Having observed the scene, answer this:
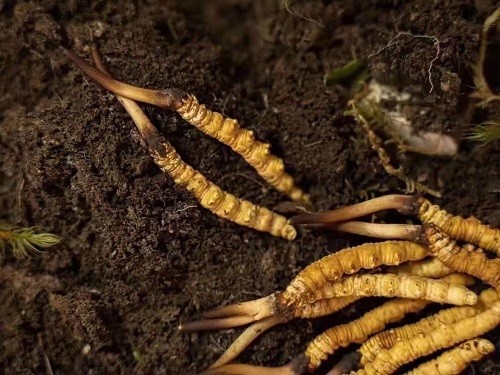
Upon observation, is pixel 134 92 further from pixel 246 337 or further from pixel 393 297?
pixel 393 297

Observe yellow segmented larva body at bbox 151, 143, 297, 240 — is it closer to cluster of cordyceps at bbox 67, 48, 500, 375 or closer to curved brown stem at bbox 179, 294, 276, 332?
cluster of cordyceps at bbox 67, 48, 500, 375

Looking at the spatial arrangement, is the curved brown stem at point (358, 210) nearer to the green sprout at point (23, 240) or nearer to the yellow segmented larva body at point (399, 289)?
the yellow segmented larva body at point (399, 289)

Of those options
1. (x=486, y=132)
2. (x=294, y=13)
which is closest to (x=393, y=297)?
(x=486, y=132)

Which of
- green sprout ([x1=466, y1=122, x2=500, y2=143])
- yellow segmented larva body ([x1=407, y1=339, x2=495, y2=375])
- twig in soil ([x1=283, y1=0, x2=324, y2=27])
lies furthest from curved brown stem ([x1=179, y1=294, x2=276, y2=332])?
twig in soil ([x1=283, y1=0, x2=324, y2=27])

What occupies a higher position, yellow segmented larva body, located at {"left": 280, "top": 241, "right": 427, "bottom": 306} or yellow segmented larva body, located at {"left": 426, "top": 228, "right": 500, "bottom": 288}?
yellow segmented larva body, located at {"left": 426, "top": 228, "right": 500, "bottom": 288}

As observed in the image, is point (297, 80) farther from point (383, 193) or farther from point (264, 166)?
point (383, 193)

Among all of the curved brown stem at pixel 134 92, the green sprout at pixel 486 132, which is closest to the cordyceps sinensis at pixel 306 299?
the green sprout at pixel 486 132

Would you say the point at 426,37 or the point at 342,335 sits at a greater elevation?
the point at 426,37
